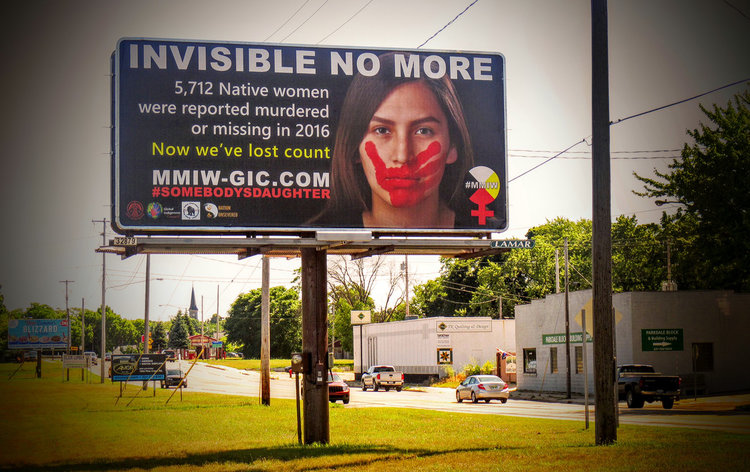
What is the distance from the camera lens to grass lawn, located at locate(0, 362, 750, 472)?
46.4 ft

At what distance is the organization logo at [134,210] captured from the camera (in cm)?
1616

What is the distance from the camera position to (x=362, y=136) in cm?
1698

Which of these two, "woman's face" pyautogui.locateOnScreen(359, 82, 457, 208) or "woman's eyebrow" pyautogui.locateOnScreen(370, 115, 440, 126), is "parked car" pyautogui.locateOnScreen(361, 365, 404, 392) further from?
"woman's eyebrow" pyautogui.locateOnScreen(370, 115, 440, 126)

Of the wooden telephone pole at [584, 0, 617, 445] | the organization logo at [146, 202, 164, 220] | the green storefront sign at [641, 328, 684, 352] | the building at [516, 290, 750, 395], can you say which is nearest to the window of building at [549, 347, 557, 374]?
the building at [516, 290, 750, 395]

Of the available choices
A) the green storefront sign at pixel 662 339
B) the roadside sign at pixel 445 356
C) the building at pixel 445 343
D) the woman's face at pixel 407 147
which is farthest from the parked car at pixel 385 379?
the woman's face at pixel 407 147

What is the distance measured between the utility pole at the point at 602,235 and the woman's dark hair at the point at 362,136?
2713 millimetres

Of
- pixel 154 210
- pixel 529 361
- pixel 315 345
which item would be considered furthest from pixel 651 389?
pixel 154 210

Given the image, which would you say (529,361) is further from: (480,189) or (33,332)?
(33,332)

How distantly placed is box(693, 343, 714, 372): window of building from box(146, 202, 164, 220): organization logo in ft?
111

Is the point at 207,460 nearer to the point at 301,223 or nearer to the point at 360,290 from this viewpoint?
the point at 301,223

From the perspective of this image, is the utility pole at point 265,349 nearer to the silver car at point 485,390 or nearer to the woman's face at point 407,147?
the silver car at point 485,390

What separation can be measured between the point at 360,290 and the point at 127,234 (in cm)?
7453

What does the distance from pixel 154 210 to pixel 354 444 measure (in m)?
6.78

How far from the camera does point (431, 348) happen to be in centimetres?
6259
